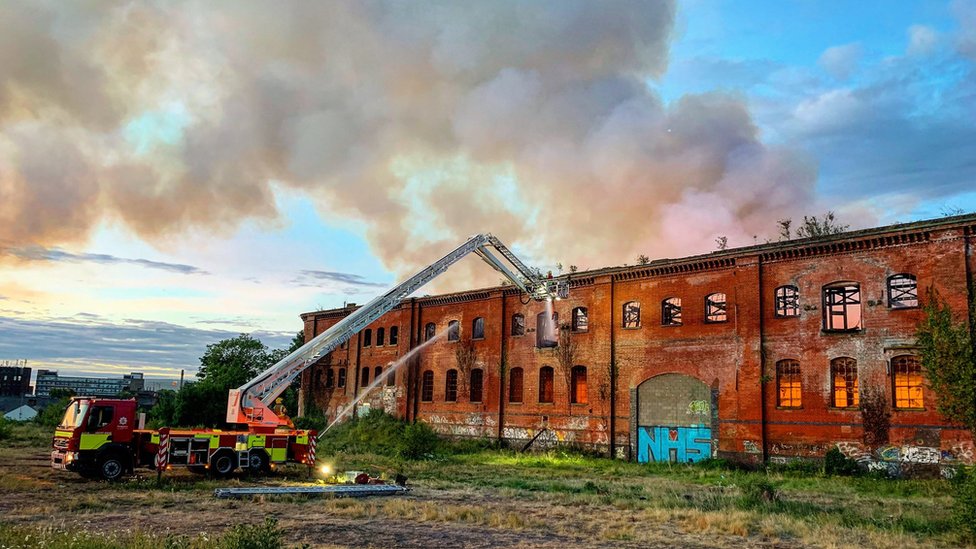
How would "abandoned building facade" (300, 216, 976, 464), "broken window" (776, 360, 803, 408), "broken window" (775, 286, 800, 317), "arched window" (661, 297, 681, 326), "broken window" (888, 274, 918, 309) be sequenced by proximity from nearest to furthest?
1. "abandoned building facade" (300, 216, 976, 464)
2. "broken window" (888, 274, 918, 309)
3. "broken window" (776, 360, 803, 408)
4. "broken window" (775, 286, 800, 317)
5. "arched window" (661, 297, 681, 326)

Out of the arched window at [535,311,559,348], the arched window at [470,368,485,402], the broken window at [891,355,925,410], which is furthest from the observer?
the arched window at [470,368,485,402]

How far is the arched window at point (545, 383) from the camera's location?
3083cm

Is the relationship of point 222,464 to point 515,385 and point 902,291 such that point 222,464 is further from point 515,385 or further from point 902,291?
point 902,291

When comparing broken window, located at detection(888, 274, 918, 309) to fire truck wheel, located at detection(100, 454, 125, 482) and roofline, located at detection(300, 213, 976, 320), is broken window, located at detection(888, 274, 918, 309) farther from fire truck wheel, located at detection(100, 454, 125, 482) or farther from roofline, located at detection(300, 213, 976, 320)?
fire truck wheel, located at detection(100, 454, 125, 482)

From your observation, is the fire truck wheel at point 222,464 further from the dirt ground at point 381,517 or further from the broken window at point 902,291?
the broken window at point 902,291

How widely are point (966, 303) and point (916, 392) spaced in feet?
9.47

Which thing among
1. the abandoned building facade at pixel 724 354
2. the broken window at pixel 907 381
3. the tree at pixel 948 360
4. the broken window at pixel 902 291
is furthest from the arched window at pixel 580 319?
the tree at pixel 948 360

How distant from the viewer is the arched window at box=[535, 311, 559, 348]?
31016 millimetres

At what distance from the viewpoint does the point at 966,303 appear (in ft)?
65.2

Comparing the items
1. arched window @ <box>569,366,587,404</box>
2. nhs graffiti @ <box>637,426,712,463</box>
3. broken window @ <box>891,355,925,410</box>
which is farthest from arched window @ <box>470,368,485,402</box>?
broken window @ <box>891,355,925,410</box>

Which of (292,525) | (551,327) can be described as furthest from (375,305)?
(292,525)

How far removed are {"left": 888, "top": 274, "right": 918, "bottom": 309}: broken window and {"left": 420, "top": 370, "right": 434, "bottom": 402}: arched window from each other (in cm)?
2214

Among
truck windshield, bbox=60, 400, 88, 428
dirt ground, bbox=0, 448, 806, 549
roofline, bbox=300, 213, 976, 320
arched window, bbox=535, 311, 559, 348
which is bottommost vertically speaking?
dirt ground, bbox=0, 448, 806, 549

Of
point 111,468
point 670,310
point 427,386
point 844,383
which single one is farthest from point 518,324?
point 111,468
